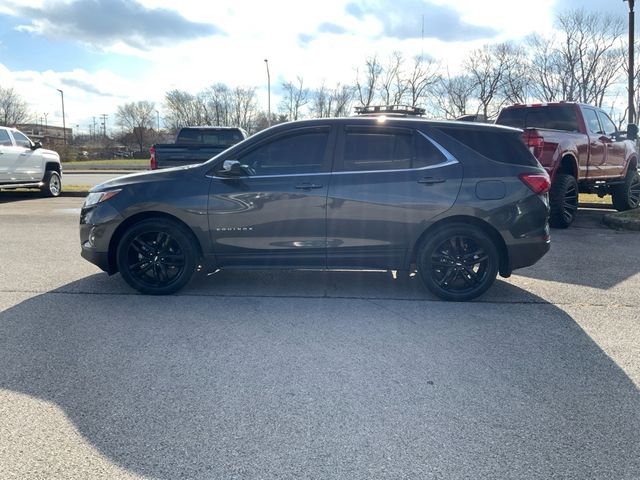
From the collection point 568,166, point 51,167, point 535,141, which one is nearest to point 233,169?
point 535,141

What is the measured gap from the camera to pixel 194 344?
4.00 m

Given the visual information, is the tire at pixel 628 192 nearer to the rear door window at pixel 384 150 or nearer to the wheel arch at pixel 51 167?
the rear door window at pixel 384 150

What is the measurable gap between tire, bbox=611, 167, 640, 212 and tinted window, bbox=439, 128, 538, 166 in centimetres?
741

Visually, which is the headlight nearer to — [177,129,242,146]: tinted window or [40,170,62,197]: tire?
[177,129,242,146]: tinted window

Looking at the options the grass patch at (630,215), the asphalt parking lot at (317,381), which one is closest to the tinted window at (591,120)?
the grass patch at (630,215)

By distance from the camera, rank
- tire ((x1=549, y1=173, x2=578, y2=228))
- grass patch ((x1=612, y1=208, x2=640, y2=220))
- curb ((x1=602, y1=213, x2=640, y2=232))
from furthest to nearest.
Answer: grass patch ((x1=612, y1=208, x2=640, y2=220))
curb ((x1=602, y1=213, x2=640, y2=232))
tire ((x1=549, y1=173, x2=578, y2=228))

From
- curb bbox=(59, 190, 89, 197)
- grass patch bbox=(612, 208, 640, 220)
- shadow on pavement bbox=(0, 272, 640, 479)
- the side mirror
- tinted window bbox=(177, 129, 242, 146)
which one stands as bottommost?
shadow on pavement bbox=(0, 272, 640, 479)

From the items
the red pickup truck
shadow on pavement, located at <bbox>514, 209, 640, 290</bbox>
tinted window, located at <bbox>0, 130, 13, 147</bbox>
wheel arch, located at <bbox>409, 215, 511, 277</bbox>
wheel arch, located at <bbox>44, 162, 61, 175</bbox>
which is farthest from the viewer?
wheel arch, located at <bbox>44, 162, 61, 175</bbox>

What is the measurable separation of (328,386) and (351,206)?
7.15ft

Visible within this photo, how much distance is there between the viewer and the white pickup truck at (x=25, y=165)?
13453mm

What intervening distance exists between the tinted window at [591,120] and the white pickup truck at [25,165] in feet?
45.4

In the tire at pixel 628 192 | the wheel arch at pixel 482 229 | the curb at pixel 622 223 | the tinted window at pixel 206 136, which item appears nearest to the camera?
the wheel arch at pixel 482 229

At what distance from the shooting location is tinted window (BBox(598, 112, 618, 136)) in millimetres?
10422

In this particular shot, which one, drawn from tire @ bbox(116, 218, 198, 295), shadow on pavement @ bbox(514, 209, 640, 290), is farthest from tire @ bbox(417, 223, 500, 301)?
tire @ bbox(116, 218, 198, 295)
